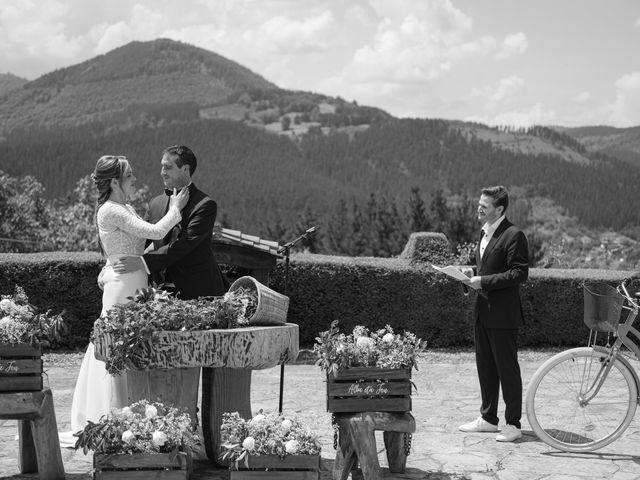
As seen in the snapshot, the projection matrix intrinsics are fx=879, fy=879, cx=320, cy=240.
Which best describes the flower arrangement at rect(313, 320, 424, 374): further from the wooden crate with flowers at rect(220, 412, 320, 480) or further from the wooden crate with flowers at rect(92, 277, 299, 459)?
the wooden crate with flowers at rect(220, 412, 320, 480)

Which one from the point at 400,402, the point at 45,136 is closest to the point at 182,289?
the point at 400,402

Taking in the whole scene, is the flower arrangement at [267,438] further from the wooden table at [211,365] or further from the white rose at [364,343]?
the white rose at [364,343]

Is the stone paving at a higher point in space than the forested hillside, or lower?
lower

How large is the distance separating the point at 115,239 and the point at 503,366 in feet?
10.2

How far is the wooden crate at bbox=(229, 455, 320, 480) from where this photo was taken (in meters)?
4.71

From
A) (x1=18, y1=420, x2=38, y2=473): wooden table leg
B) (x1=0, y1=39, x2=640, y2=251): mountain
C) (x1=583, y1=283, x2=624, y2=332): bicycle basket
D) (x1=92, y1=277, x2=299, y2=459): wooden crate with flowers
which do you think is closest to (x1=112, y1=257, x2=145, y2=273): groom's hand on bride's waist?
(x1=92, y1=277, x2=299, y2=459): wooden crate with flowers

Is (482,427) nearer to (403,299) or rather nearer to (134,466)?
(134,466)

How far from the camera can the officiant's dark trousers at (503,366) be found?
685 cm

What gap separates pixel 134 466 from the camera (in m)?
4.65

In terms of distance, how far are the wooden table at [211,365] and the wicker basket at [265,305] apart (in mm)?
80

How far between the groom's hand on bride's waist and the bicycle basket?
322cm

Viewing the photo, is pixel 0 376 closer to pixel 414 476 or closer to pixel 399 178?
pixel 414 476

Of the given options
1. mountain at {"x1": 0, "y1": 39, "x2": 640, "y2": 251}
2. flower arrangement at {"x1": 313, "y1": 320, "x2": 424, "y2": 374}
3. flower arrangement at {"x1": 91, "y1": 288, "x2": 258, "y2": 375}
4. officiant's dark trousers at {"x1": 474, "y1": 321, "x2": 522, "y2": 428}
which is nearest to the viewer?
flower arrangement at {"x1": 91, "y1": 288, "x2": 258, "y2": 375}

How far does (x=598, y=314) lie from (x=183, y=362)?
3084 millimetres
